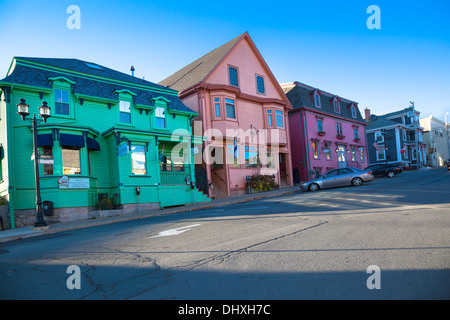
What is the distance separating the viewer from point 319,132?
34656mm

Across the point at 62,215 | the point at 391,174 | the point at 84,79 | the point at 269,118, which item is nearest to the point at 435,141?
the point at 391,174

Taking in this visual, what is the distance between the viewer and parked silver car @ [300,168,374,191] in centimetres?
2262

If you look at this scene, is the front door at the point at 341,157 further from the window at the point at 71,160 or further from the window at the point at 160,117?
the window at the point at 71,160

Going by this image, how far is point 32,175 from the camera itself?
1673 centimetres

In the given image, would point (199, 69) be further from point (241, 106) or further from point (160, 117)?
point (160, 117)

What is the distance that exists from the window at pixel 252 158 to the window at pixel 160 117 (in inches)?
294

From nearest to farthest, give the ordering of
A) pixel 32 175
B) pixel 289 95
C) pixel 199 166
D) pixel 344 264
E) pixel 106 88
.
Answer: pixel 344 264 → pixel 32 175 → pixel 106 88 → pixel 199 166 → pixel 289 95

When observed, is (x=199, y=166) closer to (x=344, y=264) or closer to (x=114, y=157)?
(x=114, y=157)

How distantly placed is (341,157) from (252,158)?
53.7 feet

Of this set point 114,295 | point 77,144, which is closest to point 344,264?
point 114,295

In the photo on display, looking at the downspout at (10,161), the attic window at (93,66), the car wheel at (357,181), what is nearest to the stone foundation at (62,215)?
the downspout at (10,161)

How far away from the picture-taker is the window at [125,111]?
20.5m

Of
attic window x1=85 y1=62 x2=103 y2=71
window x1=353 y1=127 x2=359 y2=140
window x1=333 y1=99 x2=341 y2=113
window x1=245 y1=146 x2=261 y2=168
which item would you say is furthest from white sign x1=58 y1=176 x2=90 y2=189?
window x1=353 y1=127 x2=359 y2=140
